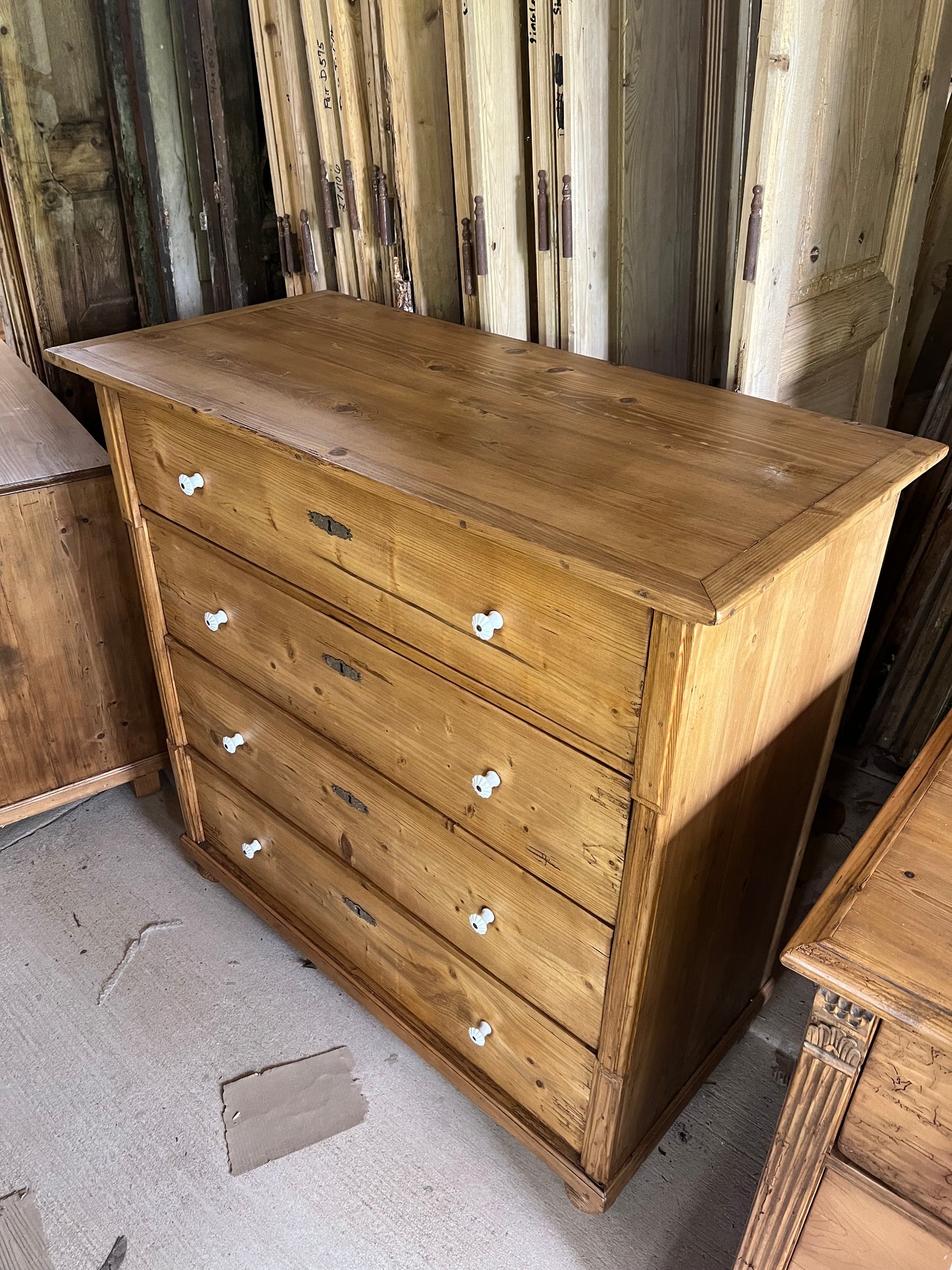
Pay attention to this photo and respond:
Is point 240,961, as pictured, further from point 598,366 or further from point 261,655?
point 598,366

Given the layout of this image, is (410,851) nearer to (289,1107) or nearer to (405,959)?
(405,959)

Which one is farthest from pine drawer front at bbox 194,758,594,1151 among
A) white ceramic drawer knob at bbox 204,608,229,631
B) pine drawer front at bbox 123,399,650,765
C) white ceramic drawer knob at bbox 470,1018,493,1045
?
pine drawer front at bbox 123,399,650,765

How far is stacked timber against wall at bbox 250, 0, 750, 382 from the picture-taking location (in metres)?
1.56

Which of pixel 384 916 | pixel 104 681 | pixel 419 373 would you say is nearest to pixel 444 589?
pixel 419 373

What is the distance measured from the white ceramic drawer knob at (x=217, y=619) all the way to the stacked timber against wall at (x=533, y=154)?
2.23 ft

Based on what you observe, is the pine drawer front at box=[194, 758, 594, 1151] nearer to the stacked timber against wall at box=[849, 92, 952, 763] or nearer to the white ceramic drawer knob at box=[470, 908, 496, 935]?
the white ceramic drawer knob at box=[470, 908, 496, 935]

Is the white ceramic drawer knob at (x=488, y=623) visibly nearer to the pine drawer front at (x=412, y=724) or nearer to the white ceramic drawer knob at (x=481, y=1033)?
the pine drawer front at (x=412, y=724)

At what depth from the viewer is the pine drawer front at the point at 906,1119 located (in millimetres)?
961

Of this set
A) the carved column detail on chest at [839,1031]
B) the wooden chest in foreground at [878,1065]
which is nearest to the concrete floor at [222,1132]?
the wooden chest in foreground at [878,1065]

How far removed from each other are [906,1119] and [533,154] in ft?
4.73

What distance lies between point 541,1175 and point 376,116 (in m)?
1.86

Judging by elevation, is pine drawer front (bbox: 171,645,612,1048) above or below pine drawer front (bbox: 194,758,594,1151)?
above

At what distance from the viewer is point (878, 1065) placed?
99cm

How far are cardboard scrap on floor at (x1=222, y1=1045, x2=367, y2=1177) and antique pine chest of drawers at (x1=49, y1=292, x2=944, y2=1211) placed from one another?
0.14 metres
